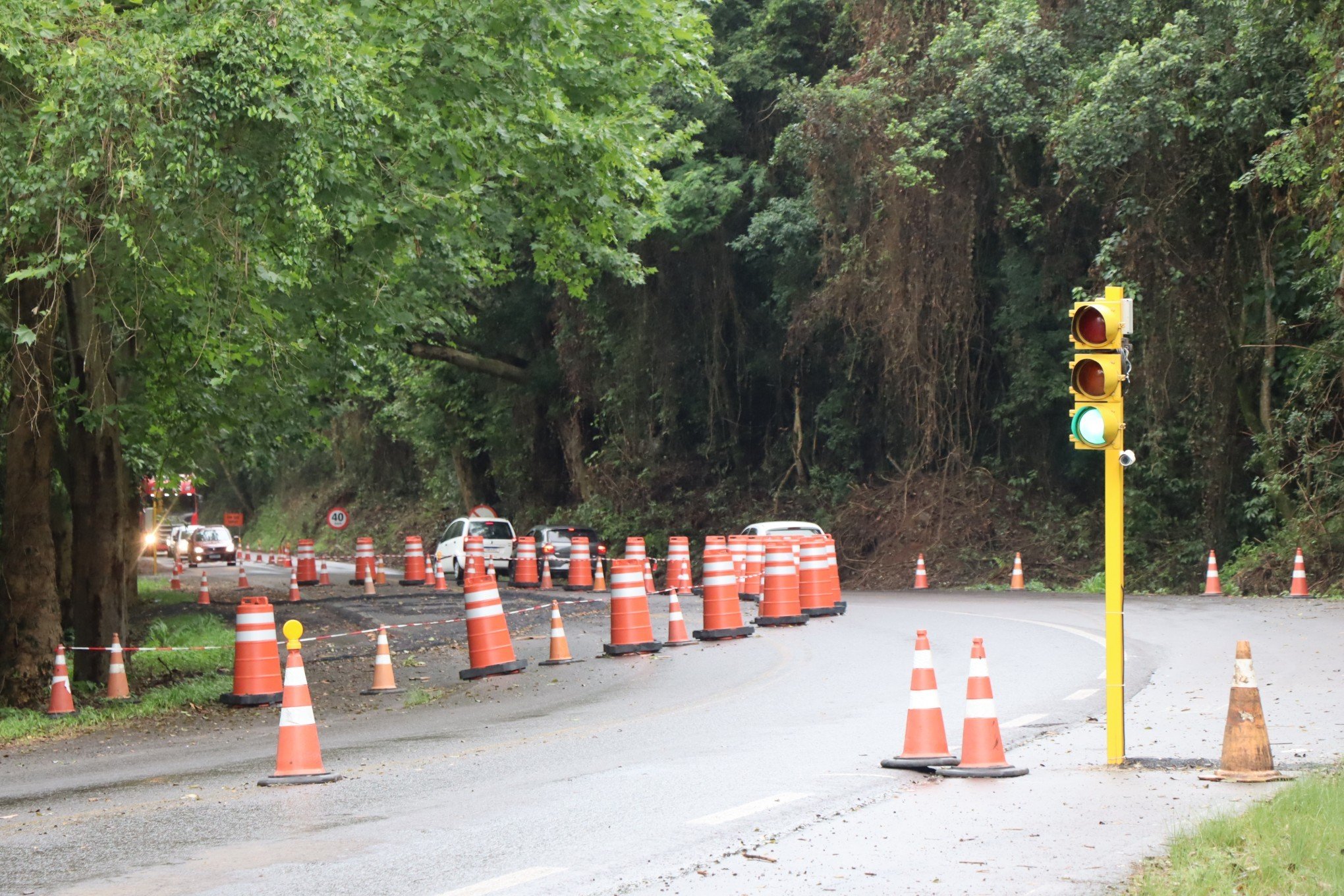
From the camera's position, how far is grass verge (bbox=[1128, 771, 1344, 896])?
650 cm

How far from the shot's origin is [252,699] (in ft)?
51.8

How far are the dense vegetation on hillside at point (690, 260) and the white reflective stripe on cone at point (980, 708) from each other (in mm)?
7012

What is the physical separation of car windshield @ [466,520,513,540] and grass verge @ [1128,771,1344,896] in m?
32.0

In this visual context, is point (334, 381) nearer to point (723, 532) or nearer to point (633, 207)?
point (633, 207)

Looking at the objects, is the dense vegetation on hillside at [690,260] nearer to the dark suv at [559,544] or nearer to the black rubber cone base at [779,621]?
the dark suv at [559,544]

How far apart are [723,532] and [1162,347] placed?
14324 mm

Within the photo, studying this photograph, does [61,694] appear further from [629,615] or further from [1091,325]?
[1091,325]

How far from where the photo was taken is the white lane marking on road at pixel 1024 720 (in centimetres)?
1187

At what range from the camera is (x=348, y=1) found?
1536 cm

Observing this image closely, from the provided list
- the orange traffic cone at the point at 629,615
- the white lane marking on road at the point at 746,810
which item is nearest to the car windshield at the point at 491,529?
the orange traffic cone at the point at 629,615

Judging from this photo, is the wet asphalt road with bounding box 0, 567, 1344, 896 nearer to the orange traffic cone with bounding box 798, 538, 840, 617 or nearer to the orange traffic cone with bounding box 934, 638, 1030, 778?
the orange traffic cone with bounding box 934, 638, 1030, 778

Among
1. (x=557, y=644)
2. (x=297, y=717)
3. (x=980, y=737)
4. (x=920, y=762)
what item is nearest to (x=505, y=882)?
(x=920, y=762)

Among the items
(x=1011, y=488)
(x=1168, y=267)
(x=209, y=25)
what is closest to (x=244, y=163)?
(x=209, y=25)

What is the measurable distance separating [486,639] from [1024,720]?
22.7 feet
